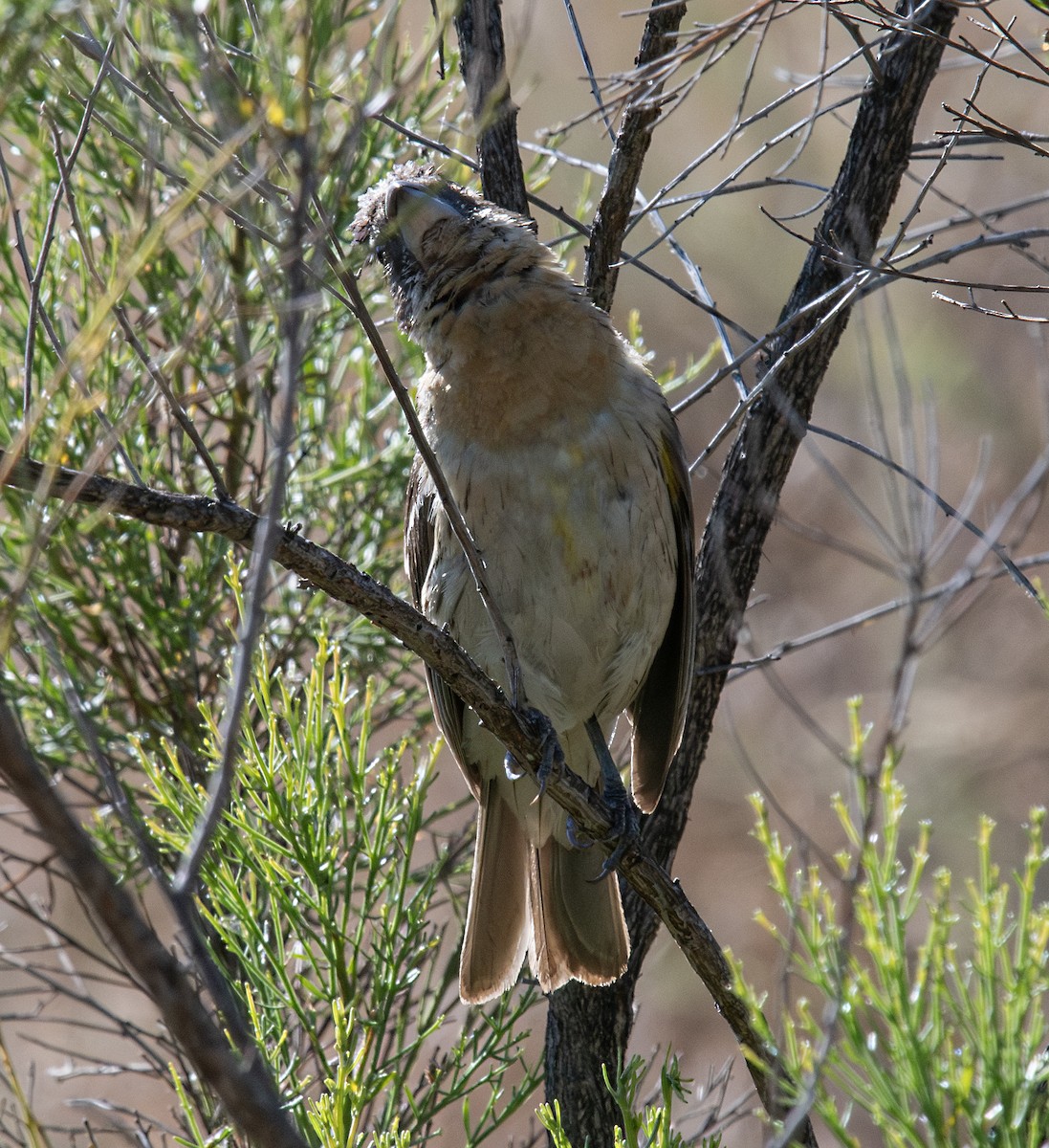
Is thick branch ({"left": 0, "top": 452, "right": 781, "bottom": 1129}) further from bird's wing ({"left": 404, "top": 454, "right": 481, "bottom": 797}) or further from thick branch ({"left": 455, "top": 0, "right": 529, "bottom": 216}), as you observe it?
thick branch ({"left": 455, "top": 0, "right": 529, "bottom": 216})

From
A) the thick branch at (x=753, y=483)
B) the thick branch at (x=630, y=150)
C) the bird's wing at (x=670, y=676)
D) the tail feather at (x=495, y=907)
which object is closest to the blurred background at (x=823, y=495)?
the bird's wing at (x=670, y=676)

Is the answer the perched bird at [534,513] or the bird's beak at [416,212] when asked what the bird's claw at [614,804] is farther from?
the bird's beak at [416,212]

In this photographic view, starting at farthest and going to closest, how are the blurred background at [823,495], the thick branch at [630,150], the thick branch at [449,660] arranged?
the blurred background at [823,495], the thick branch at [630,150], the thick branch at [449,660]

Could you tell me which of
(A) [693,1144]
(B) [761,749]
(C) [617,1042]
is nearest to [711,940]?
(A) [693,1144]

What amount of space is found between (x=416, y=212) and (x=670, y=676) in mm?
1328

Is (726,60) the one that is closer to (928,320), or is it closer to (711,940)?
(928,320)

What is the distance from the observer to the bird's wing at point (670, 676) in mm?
3049

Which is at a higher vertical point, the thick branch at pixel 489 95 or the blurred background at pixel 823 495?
the blurred background at pixel 823 495

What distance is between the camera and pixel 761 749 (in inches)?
277

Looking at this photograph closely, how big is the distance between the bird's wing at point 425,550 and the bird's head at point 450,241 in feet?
1.16

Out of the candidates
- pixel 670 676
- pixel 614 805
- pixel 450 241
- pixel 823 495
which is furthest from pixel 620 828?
pixel 823 495

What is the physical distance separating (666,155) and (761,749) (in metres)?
3.29

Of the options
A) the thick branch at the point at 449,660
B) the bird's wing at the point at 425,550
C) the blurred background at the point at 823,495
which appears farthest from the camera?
the blurred background at the point at 823,495

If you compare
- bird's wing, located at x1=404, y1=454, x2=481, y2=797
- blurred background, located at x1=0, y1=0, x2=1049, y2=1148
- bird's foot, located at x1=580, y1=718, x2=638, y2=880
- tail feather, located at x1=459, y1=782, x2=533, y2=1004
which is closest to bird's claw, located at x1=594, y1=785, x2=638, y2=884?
bird's foot, located at x1=580, y1=718, x2=638, y2=880
